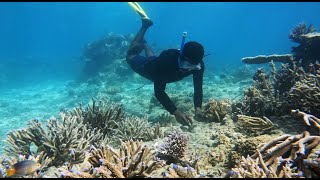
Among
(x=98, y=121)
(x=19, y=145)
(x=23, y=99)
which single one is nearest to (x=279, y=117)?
(x=98, y=121)

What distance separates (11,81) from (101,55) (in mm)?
13862

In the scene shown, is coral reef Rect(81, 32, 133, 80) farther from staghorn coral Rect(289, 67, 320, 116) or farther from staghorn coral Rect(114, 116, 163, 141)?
staghorn coral Rect(289, 67, 320, 116)

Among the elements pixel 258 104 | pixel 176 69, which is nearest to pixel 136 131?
pixel 176 69

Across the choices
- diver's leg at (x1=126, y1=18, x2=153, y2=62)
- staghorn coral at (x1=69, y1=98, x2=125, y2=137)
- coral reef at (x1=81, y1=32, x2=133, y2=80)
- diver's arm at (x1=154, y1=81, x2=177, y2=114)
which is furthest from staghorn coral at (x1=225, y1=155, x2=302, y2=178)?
coral reef at (x1=81, y1=32, x2=133, y2=80)

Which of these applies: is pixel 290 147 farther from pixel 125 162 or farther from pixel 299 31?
pixel 299 31

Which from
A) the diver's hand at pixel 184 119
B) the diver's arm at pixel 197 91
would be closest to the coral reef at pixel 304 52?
the diver's arm at pixel 197 91

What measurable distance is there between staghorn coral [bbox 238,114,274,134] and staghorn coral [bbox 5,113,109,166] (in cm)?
308

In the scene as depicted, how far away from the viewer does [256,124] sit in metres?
5.28

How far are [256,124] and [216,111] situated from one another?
1.61m

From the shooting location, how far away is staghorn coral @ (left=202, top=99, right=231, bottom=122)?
682 cm

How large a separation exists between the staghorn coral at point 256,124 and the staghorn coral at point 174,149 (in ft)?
5.77

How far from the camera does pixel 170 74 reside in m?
7.11

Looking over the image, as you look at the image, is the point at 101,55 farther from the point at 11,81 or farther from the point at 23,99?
the point at 11,81

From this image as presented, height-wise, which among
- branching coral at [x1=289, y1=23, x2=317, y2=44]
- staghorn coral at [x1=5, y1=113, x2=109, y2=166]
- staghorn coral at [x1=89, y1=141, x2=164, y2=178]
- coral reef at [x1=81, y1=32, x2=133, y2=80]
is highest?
coral reef at [x1=81, y1=32, x2=133, y2=80]
